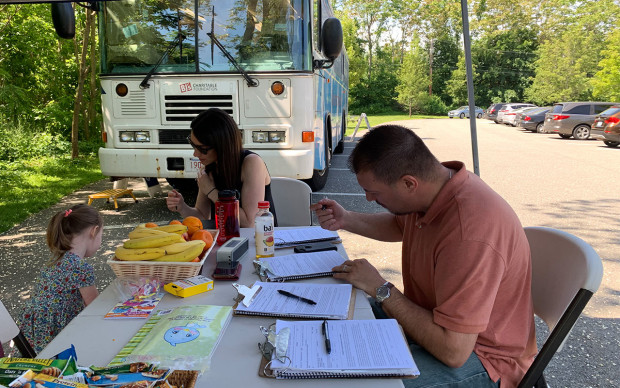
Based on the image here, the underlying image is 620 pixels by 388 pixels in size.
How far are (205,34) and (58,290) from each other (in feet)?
13.6

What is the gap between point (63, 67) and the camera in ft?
50.8

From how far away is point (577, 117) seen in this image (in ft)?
65.4

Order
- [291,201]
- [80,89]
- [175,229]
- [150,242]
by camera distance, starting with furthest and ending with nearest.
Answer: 1. [80,89]
2. [291,201]
3. [175,229]
4. [150,242]

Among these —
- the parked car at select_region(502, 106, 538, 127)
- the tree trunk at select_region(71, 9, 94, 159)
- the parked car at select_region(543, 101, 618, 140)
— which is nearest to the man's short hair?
the tree trunk at select_region(71, 9, 94, 159)

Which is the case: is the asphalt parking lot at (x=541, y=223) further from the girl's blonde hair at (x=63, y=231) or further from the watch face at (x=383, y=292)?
the girl's blonde hair at (x=63, y=231)

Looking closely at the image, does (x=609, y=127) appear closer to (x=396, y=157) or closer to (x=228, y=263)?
(x=396, y=157)

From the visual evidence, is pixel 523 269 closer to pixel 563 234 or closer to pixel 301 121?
pixel 563 234

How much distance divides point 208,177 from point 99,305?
1.70 meters

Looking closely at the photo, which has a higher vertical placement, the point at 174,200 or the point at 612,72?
the point at 612,72

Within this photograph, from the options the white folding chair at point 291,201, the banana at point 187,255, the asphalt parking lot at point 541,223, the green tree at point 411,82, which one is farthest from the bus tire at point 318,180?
the green tree at point 411,82

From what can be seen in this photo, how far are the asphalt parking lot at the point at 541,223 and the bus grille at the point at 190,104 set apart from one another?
4.79ft

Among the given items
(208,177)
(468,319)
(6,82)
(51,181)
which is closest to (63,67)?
(6,82)

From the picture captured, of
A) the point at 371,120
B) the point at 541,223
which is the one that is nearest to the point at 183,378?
the point at 541,223

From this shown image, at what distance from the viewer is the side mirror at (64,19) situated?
4.61m
